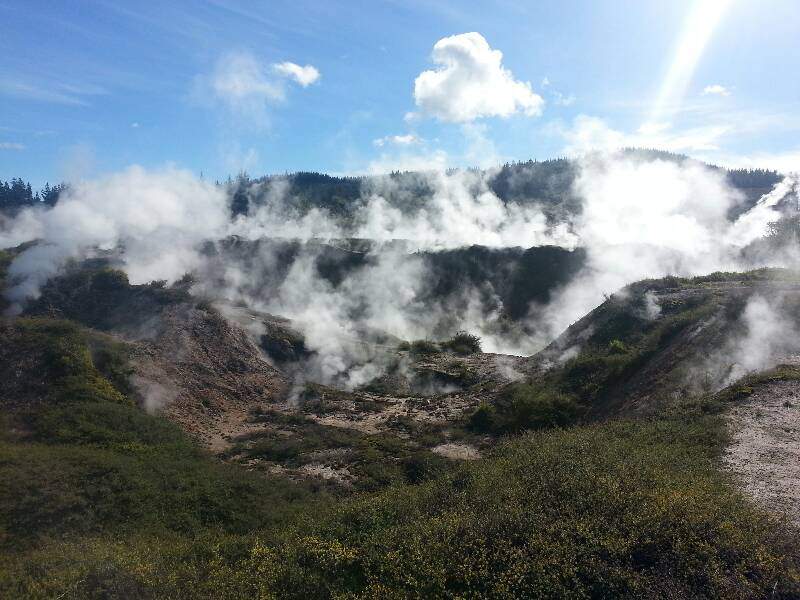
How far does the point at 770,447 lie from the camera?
1148 centimetres

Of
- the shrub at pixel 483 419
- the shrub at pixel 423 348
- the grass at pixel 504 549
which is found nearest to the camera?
the grass at pixel 504 549

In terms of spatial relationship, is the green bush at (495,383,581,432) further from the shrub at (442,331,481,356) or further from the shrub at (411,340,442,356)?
the shrub at (442,331,481,356)

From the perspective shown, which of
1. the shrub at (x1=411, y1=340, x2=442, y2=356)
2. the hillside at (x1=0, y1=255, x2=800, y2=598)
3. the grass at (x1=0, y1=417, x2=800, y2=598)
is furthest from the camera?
the shrub at (x1=411, y1=340, x2=442, y2=356)

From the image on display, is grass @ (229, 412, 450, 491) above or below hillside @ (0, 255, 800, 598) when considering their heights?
below

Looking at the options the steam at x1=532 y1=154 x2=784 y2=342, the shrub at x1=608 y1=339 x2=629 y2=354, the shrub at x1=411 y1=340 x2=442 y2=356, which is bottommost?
the shrub at x1=411 y1=340 x2=442 y2=356

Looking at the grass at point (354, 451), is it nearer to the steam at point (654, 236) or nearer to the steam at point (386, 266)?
the steam at point (386, 266)

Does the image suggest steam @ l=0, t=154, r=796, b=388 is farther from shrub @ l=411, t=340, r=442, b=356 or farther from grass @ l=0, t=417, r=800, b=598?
grass @ l=0, t=417, r=800, b=598

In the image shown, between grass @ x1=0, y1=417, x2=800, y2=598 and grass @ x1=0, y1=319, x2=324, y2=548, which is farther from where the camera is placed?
grass @ x1=0, y1=319, x2=324, y2=548

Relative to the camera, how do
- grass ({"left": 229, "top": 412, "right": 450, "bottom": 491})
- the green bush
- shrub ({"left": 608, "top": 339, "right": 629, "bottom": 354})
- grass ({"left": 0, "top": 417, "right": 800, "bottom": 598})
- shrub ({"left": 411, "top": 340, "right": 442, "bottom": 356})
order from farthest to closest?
shrub ({"left": 411, "top": 340, "right": 442, "bottom": 356})
shrub ({"left": 608, "top": 339, "right": 629, "bottom": 354})
the green bush
grass ({"left": 229, "top": 412, "right": 450, "bottom": 491})
grass ({"left": 0, "top": 417, "right": 800, "bottom": 598})

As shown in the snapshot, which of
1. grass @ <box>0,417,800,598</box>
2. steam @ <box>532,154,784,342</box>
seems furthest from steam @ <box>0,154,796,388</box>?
grass @ <box>0,417,800,598</box>

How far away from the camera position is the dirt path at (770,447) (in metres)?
9.34

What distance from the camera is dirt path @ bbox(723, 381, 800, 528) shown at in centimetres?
934

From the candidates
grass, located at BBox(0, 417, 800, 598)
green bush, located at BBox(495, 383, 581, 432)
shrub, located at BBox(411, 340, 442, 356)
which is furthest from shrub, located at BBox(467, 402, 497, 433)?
shrub, located at BBox(411, 340, 442, 356)

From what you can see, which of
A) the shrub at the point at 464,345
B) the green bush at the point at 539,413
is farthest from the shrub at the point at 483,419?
the shrub at the point at 464,345
